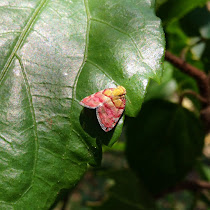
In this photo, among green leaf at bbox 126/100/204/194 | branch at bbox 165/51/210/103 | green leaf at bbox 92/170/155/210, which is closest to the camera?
branch at bbox 165/51/210/103

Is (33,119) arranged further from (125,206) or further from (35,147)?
(125,206)

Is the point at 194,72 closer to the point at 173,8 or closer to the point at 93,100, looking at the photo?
the point at 173,8

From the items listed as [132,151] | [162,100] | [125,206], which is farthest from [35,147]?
[125,206]

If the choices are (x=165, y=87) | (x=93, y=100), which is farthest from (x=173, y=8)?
(x=93, y=100)

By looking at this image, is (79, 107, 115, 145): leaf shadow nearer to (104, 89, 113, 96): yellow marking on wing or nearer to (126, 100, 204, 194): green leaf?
(104, 89, 113, 96): yellow marking on wing

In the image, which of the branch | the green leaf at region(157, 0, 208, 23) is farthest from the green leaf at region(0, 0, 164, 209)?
the green leaf at region(157, 0, 208, 23)

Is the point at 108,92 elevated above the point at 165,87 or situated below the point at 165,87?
above

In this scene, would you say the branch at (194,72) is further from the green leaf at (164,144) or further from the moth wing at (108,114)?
the moth wing at (108,114)
